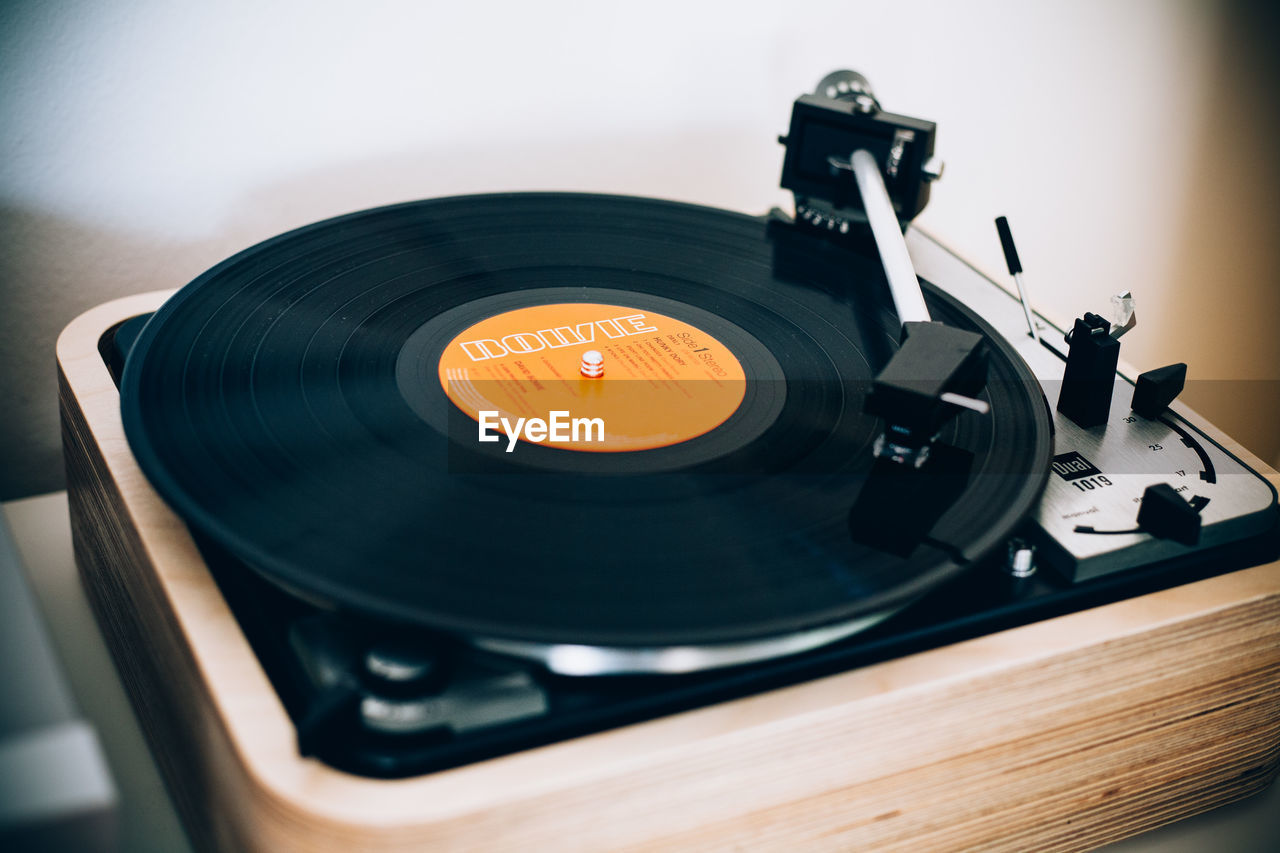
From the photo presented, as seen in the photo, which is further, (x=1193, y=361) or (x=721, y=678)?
(x=1193, y=361)

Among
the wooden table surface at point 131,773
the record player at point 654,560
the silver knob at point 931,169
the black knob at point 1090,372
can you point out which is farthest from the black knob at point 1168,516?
the silver knob at point 931,169

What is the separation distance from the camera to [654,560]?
0.56m

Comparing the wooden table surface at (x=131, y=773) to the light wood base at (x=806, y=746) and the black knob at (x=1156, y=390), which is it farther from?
the black knob at (x=1156, y=390)

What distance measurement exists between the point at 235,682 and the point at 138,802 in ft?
0.85

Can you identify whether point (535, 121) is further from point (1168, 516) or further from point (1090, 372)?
point (1168, 516)

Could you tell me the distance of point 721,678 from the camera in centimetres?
55

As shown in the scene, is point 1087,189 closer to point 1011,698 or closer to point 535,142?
point 535,142

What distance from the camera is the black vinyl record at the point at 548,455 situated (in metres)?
0.54

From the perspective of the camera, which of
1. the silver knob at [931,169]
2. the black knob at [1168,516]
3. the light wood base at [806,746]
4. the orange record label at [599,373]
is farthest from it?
the silver knob at [931,169]

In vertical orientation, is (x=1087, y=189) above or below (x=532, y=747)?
above

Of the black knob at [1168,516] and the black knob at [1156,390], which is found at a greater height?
the black knob at [1156,390]

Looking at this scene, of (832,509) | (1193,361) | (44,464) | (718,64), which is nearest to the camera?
(832,509)

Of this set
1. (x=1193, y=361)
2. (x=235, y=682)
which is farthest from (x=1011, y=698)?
(x=1193, y=361)

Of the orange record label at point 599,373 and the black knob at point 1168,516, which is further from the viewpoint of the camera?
the orange record label at point 599,373
